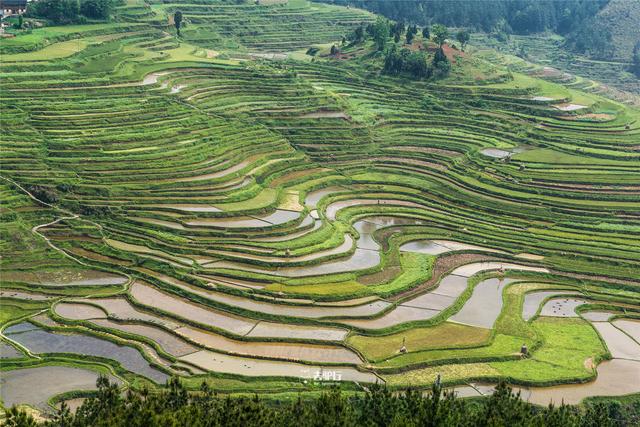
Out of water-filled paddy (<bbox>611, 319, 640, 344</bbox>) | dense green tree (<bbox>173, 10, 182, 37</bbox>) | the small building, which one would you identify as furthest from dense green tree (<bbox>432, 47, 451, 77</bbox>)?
water-filled paddy (<bbox>611, 319, 640, 344</bbox>)

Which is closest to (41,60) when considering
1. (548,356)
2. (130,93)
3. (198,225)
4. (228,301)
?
(130,93)

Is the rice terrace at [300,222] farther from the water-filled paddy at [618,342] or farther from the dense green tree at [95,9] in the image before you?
the dense green tree at [95,9]

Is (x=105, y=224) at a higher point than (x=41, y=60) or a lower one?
lower

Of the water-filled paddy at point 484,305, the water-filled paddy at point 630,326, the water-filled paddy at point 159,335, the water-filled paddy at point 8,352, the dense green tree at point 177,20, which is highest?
the dense green tree at point 177,20

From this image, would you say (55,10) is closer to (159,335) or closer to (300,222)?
(300,222)

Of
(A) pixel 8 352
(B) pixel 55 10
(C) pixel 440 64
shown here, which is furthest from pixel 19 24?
(A) pixel 8 352

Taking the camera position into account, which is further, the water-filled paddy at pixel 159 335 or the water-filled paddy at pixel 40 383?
the water-filled paddy at pixel 159 335

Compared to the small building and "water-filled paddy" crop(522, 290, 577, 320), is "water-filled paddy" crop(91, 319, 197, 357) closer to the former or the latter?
"water-filled paddy" crop(522, 290, 577, 320)

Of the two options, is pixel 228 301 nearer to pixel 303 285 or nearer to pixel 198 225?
pixel 303 285

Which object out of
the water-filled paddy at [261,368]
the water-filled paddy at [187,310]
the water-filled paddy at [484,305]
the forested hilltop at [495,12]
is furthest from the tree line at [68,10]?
the forested hilltop at [495,12]
